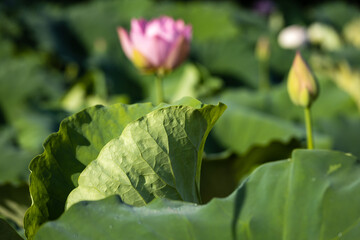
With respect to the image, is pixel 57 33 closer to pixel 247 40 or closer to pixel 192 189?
pixel 247 40

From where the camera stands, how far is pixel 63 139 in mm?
529

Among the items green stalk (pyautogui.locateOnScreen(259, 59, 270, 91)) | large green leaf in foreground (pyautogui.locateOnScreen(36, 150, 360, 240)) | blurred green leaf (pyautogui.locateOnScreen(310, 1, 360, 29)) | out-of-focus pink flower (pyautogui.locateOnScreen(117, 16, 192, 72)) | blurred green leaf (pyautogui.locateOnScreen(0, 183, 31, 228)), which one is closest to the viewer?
large green leaf in foreground (pyautogui.locateOnScreen(36, 150, 360, 240))

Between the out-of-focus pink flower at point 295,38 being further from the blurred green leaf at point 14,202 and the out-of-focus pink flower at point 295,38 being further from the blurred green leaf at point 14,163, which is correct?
the blurred green leaf at point 14,202

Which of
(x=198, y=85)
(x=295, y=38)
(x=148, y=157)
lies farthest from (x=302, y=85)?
(x=295, y=38)

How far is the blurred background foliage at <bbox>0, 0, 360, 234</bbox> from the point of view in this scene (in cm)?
119

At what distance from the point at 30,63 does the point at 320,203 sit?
1.90m

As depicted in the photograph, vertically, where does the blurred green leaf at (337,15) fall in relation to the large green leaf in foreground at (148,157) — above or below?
below

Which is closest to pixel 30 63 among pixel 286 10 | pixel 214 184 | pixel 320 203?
pixel 214 184

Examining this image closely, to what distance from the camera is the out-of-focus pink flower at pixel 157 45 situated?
1124mm

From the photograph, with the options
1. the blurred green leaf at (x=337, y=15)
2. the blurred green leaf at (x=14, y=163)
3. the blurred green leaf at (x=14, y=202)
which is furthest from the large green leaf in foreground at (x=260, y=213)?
the blurred green leaf at (x=337, y=15)

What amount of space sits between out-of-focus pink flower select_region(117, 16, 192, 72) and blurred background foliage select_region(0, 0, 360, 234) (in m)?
0.25

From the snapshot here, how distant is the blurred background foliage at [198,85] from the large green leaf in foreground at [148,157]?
0.24 meters

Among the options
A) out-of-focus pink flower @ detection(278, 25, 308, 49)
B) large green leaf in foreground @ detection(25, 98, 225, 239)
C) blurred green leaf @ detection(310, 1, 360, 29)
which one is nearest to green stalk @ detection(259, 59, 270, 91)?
out-of-focus pink flower @ detection(278, 25, 308, 49)

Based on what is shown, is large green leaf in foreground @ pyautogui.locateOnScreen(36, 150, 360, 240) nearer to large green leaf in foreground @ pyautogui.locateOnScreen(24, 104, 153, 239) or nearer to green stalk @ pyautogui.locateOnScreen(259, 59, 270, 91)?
large green leaf in foreground @ pyautogui.locateOnScreen(24, 104, 153, 239)
